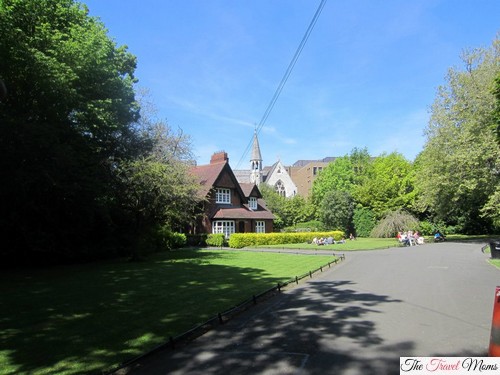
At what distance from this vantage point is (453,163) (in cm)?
3256

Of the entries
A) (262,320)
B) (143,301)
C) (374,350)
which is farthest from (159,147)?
(374,350)

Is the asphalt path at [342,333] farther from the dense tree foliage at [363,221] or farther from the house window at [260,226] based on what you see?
the dense tree foliage at [363,221]

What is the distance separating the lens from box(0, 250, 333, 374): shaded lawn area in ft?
18.5

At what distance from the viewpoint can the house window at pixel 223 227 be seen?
4201 cm

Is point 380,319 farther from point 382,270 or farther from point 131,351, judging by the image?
point 382,270

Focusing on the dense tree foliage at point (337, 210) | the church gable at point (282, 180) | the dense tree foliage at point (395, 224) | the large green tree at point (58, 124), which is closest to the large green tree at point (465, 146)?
the dense tree foliage at point (395, 224)

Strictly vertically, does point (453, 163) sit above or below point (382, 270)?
above

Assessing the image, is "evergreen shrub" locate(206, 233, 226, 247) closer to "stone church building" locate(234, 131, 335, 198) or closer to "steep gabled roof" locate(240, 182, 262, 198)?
"steep gabled roof" locate(240, 182, 262, 198)

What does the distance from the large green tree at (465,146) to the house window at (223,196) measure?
20637 mm

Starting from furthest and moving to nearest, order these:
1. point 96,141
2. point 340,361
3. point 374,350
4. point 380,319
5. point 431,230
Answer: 1. point 431,230
2. point 96,141
3. point 380,319
4. point 374,350
5. point 340,361

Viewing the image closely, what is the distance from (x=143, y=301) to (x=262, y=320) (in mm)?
3557

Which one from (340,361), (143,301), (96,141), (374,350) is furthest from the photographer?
(96,141)

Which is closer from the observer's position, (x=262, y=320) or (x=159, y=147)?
(x=262, y=320)

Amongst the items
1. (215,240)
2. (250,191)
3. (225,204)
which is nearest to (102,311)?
(215,240)
